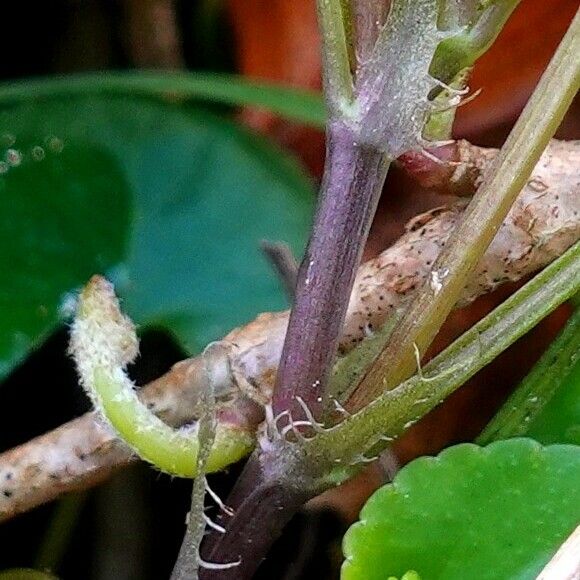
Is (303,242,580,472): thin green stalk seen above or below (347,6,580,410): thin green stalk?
below

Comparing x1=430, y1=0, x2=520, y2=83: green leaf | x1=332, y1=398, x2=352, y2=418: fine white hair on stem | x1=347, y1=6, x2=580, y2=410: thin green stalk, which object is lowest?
x1=332, y1=398, x2=352, y2=418: fine white hair on stem

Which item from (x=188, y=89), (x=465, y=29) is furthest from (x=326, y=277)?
(x=188, y=89)

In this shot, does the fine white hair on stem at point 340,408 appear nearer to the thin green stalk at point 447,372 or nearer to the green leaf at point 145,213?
the thin green stalk at point 447,372

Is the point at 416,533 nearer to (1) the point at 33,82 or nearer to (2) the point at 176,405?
(2) the point at 176,405

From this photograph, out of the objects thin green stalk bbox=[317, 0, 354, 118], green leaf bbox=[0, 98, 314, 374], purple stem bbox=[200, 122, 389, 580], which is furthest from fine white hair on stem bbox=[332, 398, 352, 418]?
green leaf bbox=[0, 98, 314, 374]

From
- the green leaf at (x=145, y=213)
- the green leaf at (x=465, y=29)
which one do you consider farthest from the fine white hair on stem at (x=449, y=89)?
the green leaf at (x=145, y=213)

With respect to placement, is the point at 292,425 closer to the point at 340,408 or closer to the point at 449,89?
the point at 340,408

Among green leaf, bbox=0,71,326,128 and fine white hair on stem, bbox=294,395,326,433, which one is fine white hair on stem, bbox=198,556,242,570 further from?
green leaf, bbox=0,71,326,128
